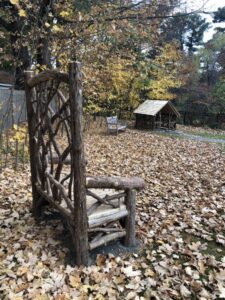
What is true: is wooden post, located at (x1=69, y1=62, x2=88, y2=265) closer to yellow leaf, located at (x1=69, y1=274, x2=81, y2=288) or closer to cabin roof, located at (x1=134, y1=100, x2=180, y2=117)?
yellow leaf, located at (x1=69, y1=274, x2=81, y2=288)

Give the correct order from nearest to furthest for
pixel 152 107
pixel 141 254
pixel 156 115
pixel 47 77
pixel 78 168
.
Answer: pixel 78 168, pixel 47 77, pixel 141 254, pixel 152 107, pixel 156 115

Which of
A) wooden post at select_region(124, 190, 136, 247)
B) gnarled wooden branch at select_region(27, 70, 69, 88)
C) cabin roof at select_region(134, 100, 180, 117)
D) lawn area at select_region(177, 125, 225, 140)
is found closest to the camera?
gnarled wooden branch at select_region(27, 70, 69, 88)

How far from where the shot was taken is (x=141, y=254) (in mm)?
3369

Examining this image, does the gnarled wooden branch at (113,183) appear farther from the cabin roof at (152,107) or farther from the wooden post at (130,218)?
the cabin roof at (152,107)

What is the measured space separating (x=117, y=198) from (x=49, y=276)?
3.83 feet

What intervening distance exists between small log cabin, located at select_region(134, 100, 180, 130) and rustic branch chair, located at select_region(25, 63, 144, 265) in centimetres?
1296

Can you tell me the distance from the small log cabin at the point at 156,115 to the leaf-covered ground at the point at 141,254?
11199mm

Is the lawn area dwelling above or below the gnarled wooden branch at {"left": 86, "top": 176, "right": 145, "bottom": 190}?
below

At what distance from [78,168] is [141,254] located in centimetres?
150

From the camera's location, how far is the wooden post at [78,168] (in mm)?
2500

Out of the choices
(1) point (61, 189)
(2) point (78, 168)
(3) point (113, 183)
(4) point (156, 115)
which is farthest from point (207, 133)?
(2) point (78, 168)

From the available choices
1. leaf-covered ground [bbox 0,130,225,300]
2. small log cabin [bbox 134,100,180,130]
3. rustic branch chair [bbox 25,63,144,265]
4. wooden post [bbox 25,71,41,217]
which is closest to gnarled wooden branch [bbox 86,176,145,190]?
rustic branch chair [bbox 25,63,144,265]

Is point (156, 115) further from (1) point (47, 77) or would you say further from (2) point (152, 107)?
(1) point (47, 77)

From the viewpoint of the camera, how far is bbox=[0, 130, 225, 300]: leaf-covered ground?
2.69 m
